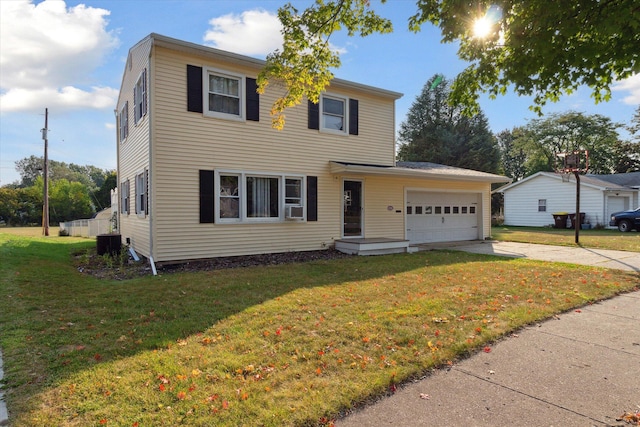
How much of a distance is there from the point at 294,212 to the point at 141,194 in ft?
14.3

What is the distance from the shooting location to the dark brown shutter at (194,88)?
9422 millimetres

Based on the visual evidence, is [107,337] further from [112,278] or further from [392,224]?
[392,224]

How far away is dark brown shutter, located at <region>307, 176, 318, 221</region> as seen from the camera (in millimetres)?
11352

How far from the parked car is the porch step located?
55.2 feet

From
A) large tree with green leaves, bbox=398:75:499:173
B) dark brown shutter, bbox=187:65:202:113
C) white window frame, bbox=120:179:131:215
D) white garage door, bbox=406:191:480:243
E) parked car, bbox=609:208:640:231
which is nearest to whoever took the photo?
dark brown shutter, bbox=187:65:202:113

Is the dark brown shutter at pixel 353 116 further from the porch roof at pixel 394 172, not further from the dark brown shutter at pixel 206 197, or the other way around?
the dark brown shutter at pixel 206 197

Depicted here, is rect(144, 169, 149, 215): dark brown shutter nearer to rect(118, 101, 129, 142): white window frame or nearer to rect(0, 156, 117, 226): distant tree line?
rect(118, 101, 129, 142): white window frame

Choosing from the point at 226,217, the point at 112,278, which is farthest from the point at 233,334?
the point at 226,217

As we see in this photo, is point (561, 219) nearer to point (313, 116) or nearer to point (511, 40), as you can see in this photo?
point (313, 116)

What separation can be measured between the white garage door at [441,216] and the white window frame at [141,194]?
9.01 m

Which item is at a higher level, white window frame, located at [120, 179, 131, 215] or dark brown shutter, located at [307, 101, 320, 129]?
dark brown shutter, located at [307, 101, 320, 129]

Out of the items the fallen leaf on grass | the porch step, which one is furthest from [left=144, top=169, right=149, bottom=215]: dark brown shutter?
the fallen leaf on grass

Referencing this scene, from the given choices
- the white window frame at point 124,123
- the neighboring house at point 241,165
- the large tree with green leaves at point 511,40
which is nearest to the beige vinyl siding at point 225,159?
the neighboring house at point 241,165

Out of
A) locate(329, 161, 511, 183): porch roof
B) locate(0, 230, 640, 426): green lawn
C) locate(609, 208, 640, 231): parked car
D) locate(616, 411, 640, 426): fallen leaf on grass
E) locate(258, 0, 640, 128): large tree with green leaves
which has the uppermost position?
locate(258, 0, 640, 128): large tree with green leaves
